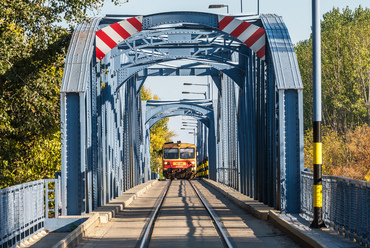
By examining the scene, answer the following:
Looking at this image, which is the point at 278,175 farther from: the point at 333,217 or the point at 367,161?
the point at 367,161

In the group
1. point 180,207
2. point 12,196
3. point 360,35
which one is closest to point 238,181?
point 180,207

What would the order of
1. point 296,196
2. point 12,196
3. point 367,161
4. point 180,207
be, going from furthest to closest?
point 367,161
point 180,207
point 296,196
point 12,196

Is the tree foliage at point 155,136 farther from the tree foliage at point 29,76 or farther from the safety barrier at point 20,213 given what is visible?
the safety barrier at point 20,213

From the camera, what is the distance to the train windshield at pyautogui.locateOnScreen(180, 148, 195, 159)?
5562 cm

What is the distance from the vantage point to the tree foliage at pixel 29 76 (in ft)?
54.3

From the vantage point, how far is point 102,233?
13.5 m

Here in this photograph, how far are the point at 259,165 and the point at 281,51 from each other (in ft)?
16.0

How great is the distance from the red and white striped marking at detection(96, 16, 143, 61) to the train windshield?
124 feet

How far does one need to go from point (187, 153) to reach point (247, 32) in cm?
3874

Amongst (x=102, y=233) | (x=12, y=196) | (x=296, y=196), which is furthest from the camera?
(x=296, y=196)

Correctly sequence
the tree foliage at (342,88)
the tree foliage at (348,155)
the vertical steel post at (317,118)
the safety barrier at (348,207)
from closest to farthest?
1. the safety barrier at (348,207)
2. the vertical steel post at (317,118)
3. the tree foliage at (348,155)
4. the tree foliage at (342,88)

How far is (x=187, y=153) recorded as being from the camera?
55.8m

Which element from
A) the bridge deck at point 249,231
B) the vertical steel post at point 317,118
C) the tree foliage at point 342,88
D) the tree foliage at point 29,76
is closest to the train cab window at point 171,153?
the tree foliage at point 342,88

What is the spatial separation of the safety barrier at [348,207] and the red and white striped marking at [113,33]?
7.46 m
